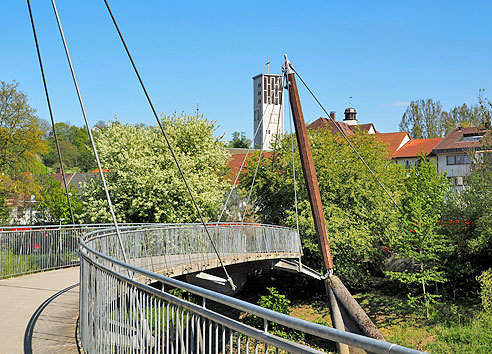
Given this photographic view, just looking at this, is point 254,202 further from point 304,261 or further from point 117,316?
point 117,316

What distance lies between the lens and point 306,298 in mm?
30281

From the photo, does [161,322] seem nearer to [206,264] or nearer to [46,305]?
[46,305]

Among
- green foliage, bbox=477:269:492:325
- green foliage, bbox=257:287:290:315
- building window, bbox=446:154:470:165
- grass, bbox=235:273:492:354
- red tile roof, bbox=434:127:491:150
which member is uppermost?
red tile roof, bbox=434:127:491:150

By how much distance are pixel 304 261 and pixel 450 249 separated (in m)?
9.10

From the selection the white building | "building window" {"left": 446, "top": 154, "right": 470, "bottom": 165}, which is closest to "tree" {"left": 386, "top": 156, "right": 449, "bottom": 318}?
the white building

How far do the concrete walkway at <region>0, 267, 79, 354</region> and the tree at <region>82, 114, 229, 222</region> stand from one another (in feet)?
44.3

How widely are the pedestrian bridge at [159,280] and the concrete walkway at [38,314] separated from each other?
1.65 ft

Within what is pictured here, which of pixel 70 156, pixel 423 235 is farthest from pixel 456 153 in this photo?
pixel 70 156

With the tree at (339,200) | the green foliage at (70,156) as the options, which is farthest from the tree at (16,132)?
the green foliage at (70,156)

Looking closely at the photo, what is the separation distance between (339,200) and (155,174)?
1205 centimetres

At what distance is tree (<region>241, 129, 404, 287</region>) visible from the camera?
94.4ft

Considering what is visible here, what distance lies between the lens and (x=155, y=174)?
1065 inches

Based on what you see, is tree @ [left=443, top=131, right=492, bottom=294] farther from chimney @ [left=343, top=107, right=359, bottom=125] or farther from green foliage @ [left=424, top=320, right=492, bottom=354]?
chimney @ [left=343, top=107, right=359, bottom=125]

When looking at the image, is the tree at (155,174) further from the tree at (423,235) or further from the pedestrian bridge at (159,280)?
the tree at (423,235)
